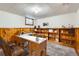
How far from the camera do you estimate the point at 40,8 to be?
6.15 ft

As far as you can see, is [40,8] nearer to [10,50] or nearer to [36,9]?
[36,9]

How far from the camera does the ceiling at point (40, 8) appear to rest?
1.85m

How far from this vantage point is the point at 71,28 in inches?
72.6

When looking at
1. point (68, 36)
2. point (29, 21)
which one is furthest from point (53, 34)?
point (29, 21)

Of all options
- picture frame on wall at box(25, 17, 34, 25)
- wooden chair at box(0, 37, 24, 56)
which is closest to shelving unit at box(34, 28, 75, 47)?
picture frame on wall at box(25, 17, 34, 25)

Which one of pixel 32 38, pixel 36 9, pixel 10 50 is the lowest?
pixel 10 50

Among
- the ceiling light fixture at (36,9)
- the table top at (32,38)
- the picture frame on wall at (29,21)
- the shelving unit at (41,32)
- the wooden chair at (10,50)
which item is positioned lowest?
the wooden chair at (10,50)

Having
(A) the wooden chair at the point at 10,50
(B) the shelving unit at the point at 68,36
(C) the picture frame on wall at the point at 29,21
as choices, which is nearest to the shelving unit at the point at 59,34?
(B) the shelving unit at the point at 68,36

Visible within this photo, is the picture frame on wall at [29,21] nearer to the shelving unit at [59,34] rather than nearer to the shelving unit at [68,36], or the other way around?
the shelving unit at [59,34]

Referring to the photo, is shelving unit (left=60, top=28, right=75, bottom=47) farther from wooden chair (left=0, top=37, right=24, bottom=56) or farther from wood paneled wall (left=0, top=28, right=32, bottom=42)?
wooden chair (left=0, top=37, right=24, bottom=56)

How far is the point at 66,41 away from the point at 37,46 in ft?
1.38

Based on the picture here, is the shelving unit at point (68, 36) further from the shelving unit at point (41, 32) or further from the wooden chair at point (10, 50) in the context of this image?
the wooden chair at point (10, 50)

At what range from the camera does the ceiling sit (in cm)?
185

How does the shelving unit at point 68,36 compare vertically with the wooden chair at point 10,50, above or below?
above
